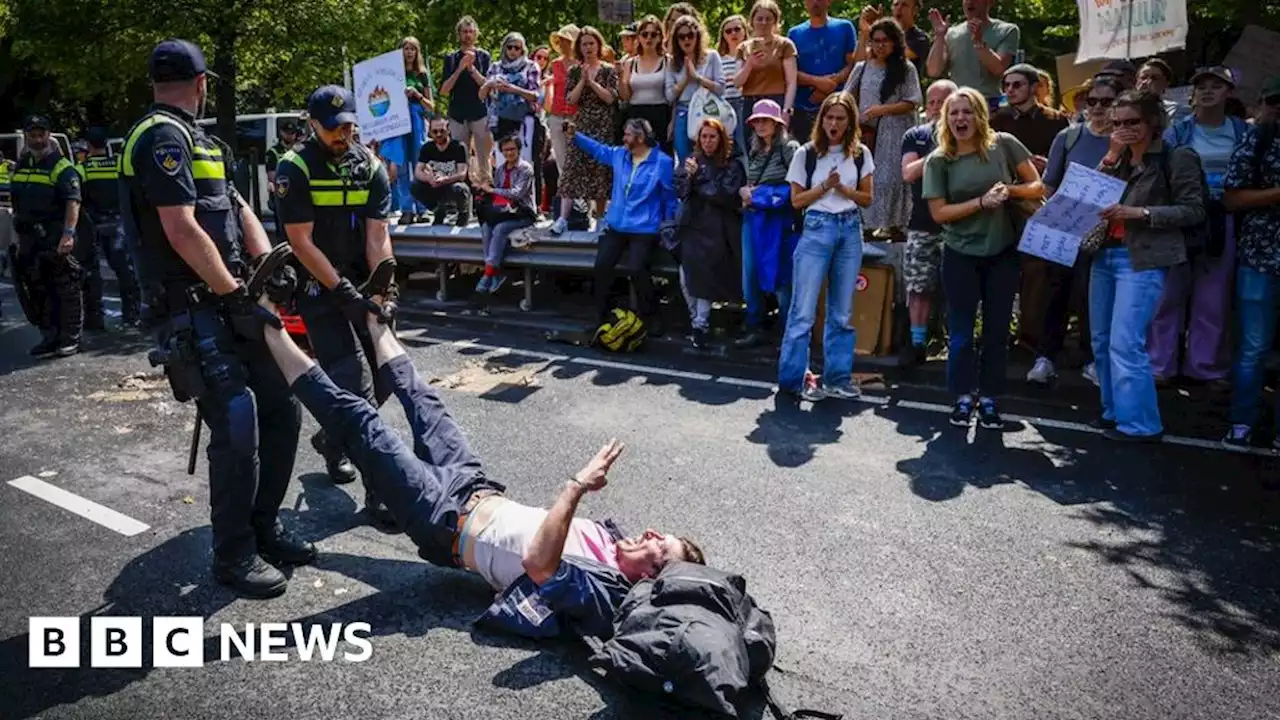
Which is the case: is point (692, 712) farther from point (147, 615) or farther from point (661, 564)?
point (147, 615)

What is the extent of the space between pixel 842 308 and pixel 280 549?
4.50m

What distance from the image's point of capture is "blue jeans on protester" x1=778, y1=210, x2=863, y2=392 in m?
7.93

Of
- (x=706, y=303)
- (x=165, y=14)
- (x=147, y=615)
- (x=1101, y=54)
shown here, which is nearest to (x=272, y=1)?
(x=165, y=14)

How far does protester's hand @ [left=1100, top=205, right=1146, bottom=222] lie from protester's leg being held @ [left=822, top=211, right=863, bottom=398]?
180 cm

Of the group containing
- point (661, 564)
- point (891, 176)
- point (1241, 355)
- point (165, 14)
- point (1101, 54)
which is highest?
point (165, 14)

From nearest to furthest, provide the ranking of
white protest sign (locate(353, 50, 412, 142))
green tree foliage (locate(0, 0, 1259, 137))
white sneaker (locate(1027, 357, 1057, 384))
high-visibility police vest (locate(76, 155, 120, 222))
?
1. white sneaker (locate(1027, 357, 1057, 384))
2. high-visibility police vest (locate(76, 155, 120, 222))
3. white protest sign (locate(353, 50, 412, 142))
4. green tree foliage (locate(0, 0, 1259, 137))

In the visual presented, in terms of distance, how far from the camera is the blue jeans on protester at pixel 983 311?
719 cm

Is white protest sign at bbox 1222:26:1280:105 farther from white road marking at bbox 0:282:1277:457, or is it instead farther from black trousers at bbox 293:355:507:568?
black trousers at bbox 293:355:507:568

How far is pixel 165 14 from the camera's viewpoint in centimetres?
1422

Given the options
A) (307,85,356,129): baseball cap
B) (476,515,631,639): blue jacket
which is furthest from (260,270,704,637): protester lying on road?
(307,85,356,129): baseball cap

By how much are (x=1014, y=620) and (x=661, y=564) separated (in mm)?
1537

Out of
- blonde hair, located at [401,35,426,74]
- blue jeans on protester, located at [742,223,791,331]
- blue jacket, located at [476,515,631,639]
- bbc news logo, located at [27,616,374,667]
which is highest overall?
blonde hair, located at [401,35,426,74]

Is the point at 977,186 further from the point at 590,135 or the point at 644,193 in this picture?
the point at 590,135

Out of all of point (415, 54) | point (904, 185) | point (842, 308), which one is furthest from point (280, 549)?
point (415, 54)
